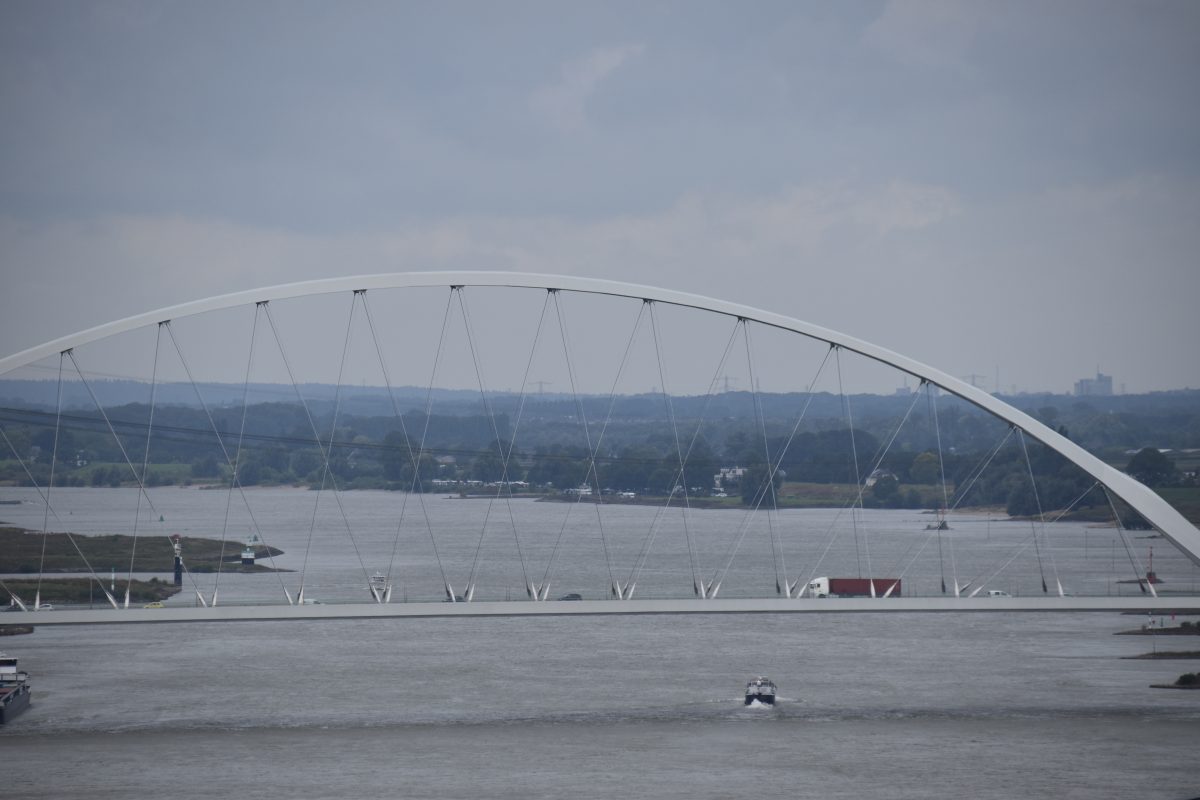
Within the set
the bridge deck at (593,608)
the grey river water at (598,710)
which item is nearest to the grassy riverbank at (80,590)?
the grey river water at (598,710)

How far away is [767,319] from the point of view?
3672cm

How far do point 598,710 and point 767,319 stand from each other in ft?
39.2

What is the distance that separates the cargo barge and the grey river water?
74cm

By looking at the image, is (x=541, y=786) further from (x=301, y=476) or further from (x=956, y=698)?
(x=301, y=476)

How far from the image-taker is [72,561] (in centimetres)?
8050

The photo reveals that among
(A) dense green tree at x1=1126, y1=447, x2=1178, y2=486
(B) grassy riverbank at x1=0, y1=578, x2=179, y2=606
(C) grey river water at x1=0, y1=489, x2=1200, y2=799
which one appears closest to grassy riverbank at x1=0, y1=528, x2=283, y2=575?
(B) grassy riverbank at x1=0, y1=578, x2=179, y2=606

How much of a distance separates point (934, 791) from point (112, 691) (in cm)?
2527

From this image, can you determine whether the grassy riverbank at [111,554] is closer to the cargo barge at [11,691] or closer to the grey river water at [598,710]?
the grey river water at [598,710]

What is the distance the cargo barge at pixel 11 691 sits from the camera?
3956cm

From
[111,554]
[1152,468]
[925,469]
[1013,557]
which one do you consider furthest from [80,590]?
[1152,468]

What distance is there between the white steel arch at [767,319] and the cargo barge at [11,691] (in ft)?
38.3

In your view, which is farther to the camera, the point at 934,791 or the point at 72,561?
the point at 72,561

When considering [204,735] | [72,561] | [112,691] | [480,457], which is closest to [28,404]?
[480,457]

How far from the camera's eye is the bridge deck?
31828 millimetres
